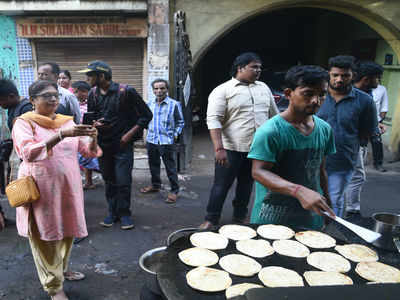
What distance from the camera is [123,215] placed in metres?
3.87

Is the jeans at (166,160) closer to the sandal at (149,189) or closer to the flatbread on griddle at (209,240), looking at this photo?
the sandal at (149,189)

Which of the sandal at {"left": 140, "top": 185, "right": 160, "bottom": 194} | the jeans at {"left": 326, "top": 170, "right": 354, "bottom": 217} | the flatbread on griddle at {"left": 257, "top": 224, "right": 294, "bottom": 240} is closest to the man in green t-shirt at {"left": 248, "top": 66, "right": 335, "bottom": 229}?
the flatbread on griddle at {"left": 257, "top": 224, "right": 294, "bottom": 240}

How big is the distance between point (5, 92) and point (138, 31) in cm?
363

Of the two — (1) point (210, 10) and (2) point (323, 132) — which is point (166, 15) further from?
(2) point (323, 132)

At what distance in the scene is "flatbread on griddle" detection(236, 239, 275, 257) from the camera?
1.78 meters

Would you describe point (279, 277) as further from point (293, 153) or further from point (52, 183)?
point (52, 183)

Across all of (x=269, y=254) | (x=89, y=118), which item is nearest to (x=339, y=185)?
(x=269, y=254)

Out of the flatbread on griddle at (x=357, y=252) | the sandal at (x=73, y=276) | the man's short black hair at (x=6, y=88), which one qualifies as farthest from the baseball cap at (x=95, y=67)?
the flatbread on griddle at (x=357, y=252)

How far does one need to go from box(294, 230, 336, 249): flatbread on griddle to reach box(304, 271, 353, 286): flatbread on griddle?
246mm

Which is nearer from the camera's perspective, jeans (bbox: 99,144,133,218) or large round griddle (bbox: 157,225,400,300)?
large round griddle (bbox: 157,225,400,300)

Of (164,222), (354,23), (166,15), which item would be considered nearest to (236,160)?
(164,222)

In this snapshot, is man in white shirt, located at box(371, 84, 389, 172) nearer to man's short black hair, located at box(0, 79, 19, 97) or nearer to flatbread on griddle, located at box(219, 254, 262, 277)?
flatbread on griddle, located at box(219, 254, 262, 277)

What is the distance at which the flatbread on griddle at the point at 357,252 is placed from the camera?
1.75 meters

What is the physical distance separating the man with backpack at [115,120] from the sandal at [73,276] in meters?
1.03
